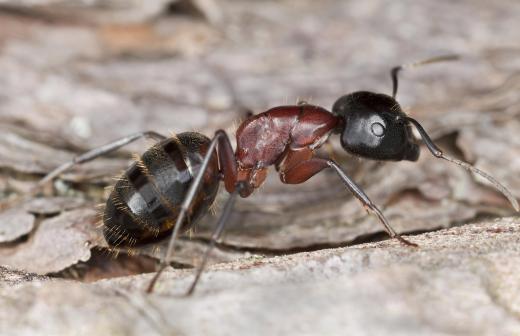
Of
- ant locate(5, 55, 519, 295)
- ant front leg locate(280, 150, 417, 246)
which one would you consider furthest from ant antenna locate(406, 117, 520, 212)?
ant front leg locate(280, 150, 417, 246)

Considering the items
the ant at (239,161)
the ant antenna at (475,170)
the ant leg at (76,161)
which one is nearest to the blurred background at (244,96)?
the ant leg at (76,161)

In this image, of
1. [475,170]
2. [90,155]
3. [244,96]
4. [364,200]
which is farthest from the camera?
[244,96]

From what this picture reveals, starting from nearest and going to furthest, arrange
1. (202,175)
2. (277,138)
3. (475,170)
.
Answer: (202,175) → (475,170) → (277,138)

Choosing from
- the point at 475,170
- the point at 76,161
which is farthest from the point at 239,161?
the point at 475,170

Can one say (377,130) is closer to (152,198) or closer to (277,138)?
(277,138)

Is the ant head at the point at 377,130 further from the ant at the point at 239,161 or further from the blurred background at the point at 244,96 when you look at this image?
the blurred background at the point at 244,96

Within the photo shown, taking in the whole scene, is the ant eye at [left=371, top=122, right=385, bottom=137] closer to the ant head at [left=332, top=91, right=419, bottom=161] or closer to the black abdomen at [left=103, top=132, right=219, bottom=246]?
the ant head at [left=332, top=91, right=419, bottom=161]

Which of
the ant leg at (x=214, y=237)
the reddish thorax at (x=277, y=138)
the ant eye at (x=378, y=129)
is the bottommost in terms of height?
the ant leg at (x=214, y=237)

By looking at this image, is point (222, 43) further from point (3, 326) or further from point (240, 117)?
point (3, 326)
